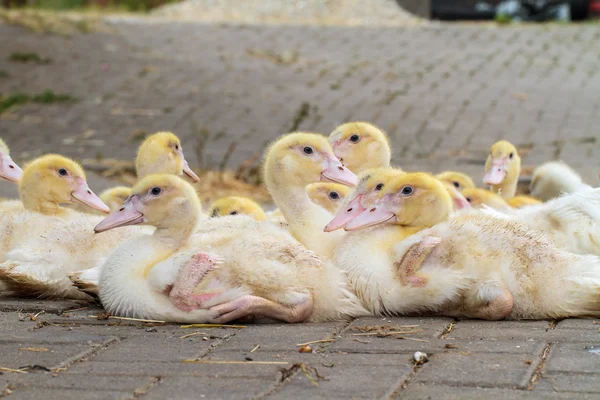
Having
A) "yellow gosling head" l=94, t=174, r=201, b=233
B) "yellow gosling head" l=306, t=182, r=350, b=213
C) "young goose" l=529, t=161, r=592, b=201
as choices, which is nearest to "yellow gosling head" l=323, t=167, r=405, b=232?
"yellow gosling head" l=94, t=174, r=201, b=233

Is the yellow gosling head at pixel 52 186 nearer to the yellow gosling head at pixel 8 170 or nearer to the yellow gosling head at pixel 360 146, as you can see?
the yellow gosling head at pixel 8 170

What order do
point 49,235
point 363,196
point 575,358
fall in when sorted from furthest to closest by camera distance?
point 49,235 → point 363,196 → point 575,358

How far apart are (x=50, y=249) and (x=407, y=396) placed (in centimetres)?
277

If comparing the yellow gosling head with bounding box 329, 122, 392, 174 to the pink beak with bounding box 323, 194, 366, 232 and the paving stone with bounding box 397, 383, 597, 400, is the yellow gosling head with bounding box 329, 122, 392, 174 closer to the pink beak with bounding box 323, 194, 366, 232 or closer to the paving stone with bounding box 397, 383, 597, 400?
the pink beak with bounding box 323, 194, 366, 232

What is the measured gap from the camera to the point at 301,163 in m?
5.45

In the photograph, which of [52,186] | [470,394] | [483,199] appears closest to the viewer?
[470,394]

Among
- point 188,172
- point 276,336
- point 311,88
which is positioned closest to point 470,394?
point 276,336

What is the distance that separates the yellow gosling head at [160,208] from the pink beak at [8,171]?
171 centimetres

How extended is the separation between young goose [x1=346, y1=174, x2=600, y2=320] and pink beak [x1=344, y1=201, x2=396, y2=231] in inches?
9.4

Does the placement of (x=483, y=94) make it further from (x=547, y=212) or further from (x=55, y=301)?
(x=55, y=301)

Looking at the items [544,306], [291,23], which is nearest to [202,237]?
[544,306]

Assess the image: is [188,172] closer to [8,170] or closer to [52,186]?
[52,186]

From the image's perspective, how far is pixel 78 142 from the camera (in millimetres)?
11391

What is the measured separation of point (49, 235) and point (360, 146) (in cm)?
211
